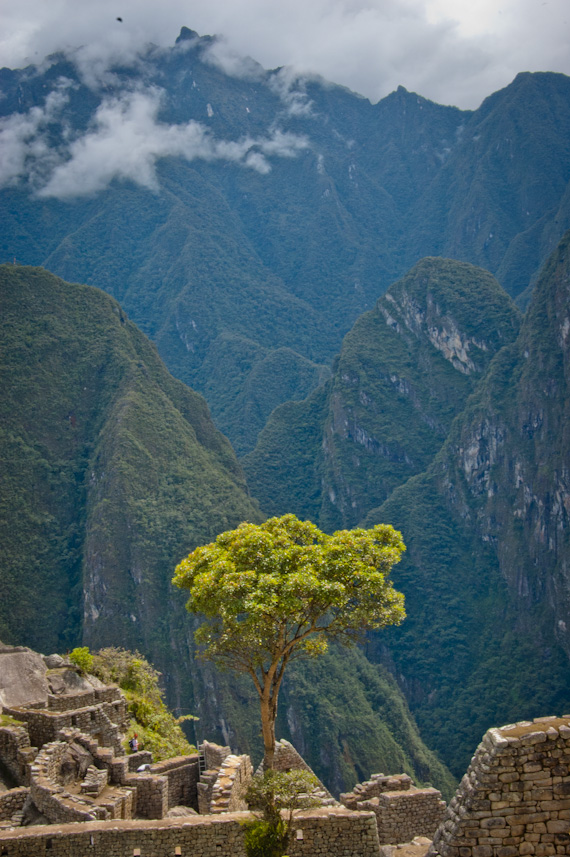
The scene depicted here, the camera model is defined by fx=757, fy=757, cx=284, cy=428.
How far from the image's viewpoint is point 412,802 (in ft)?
43.0

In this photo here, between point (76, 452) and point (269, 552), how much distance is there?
11920 centimetres

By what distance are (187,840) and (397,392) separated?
18346 centimetres

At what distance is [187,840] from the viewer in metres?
9.89

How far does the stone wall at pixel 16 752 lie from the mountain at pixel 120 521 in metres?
89.1

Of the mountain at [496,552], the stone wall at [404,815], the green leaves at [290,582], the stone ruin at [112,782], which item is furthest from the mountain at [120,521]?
the green leaves at [290,582]

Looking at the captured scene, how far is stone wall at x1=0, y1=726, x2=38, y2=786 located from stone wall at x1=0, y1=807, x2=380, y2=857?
386cm

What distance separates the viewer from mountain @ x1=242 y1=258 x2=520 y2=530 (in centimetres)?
17612

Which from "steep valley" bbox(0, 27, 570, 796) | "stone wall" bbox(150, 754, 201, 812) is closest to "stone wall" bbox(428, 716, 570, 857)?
"stone wall" bbox(150, 754, 201, 812)

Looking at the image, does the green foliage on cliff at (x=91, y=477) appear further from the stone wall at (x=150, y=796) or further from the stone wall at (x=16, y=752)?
the stone wall at (x=150, y=796)

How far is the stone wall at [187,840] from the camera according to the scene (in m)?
9.86

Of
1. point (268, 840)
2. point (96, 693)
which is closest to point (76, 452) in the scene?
point (96, 693)

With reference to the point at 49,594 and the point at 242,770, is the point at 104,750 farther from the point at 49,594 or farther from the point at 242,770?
the point at 49,594

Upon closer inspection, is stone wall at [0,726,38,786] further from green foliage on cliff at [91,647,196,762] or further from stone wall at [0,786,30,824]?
green foliage on cliff at [91,647,196,762]

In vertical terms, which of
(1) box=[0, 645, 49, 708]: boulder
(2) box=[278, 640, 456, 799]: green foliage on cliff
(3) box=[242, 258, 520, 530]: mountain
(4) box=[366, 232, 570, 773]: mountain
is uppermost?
(3) box=[242, 258, 520, 530]: mountain
